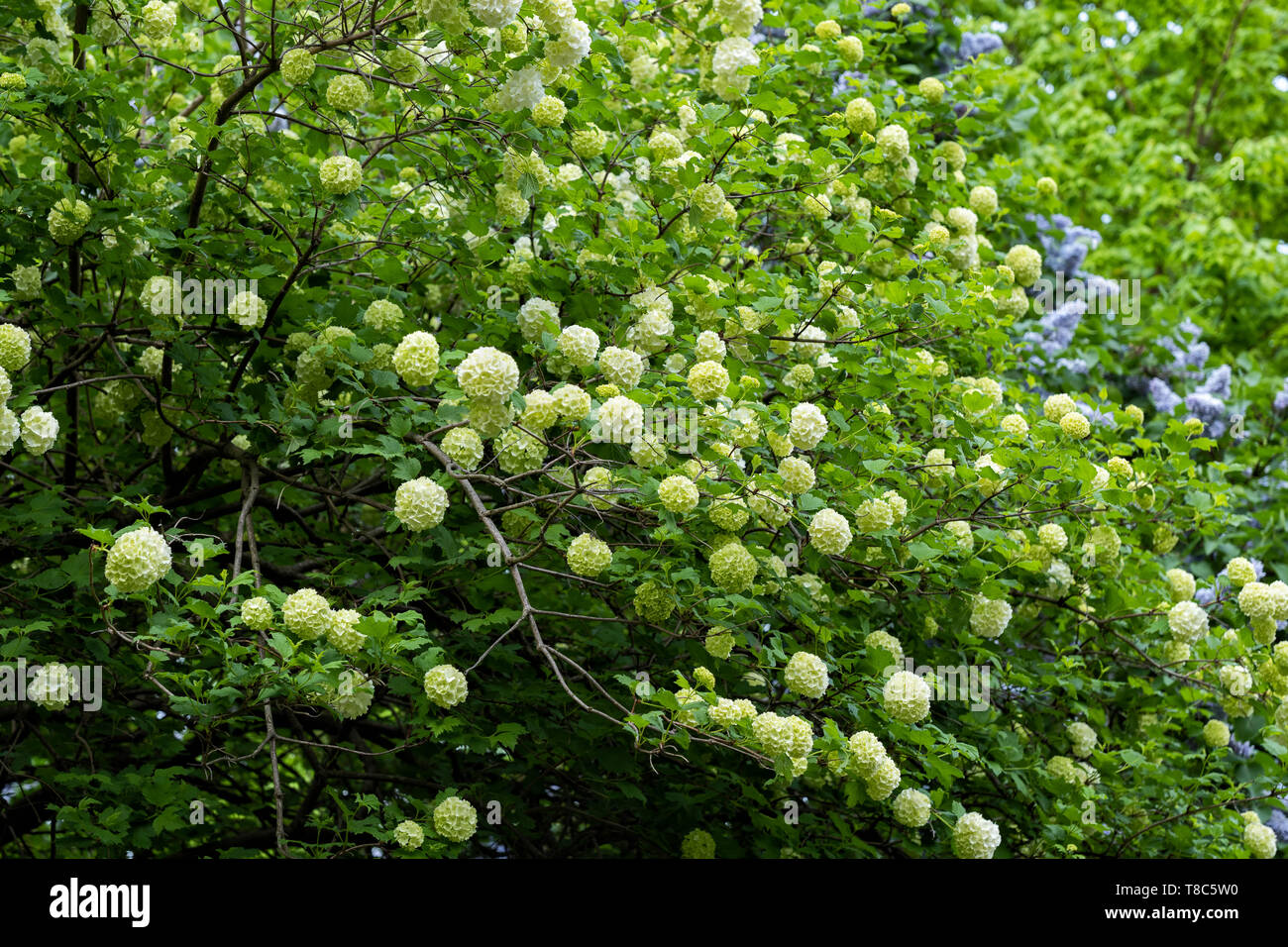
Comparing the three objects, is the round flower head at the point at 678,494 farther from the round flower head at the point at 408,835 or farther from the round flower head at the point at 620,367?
the round flower head at the point at 408,835

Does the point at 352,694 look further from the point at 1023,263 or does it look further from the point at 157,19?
the point at 1023,263

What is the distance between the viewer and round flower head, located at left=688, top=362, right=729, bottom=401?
3.36 meters

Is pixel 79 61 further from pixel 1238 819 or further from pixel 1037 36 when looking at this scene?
pixel 1037 36

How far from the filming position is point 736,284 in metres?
4.43

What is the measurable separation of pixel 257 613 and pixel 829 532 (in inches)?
63.1

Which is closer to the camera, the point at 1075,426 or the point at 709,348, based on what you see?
the point at 709,348

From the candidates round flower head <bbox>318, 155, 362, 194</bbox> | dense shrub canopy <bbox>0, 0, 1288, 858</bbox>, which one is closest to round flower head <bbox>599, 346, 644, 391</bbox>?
dense shrub canopy <bbox>0, 0, 1288, 858</bbox>

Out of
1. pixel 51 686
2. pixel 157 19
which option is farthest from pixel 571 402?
pixel 157 19

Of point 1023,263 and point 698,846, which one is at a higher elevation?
point 1023,263

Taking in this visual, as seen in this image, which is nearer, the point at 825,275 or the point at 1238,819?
the point at 825,275

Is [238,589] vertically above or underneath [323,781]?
above

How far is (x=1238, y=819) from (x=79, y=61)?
5.28 metres

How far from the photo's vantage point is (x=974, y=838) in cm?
377
